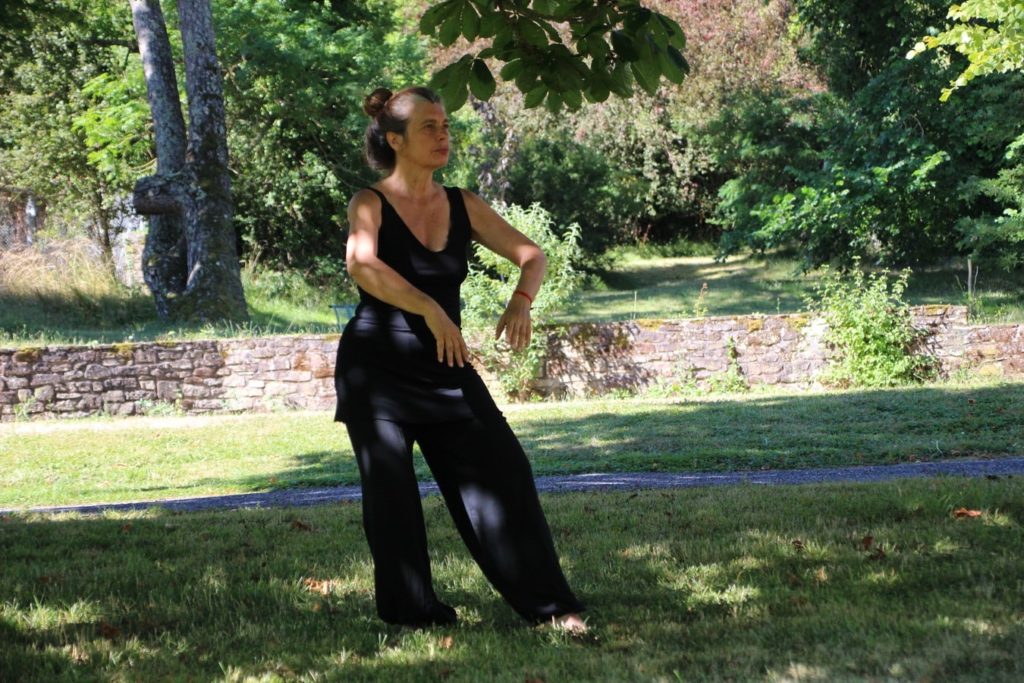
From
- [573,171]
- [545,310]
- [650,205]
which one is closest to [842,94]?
[573,171]

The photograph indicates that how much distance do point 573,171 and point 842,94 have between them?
7625 mm

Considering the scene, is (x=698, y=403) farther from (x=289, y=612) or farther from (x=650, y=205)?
(x=650, y=205)

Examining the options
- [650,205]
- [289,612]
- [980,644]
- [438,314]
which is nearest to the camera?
[980,644]

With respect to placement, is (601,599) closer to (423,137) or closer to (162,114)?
(423,137)

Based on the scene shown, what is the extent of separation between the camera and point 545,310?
15555 mm

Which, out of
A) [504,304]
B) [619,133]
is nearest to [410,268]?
[504,304]

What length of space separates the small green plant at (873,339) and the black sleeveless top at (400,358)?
448 inches

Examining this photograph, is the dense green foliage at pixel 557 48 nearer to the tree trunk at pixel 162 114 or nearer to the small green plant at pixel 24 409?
the small green plant at pixel 24 409

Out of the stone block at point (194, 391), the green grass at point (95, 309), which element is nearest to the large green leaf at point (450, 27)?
the stone block at point (194, 391)

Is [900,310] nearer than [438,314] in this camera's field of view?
No

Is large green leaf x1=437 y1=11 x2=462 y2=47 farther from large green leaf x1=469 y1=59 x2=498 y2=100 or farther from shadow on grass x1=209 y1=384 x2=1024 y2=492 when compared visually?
shadow on grass x1=209 y1=384 x2=1024 y2=492

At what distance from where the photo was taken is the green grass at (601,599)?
3689 millimetres

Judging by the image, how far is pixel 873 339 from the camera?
14.8 m

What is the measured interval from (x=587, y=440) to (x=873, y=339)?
16.4 ft
